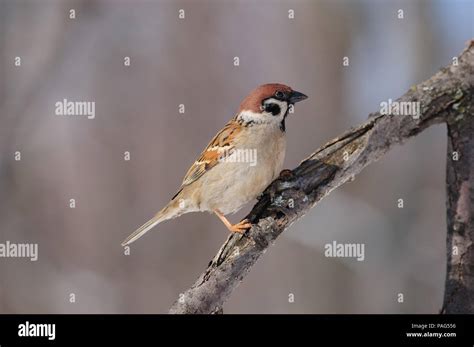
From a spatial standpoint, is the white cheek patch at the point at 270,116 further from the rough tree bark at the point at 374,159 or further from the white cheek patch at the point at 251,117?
the rough tree bark at the point at 374,159

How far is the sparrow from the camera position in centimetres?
412

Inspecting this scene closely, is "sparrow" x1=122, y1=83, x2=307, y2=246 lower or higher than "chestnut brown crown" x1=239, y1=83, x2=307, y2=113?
lower

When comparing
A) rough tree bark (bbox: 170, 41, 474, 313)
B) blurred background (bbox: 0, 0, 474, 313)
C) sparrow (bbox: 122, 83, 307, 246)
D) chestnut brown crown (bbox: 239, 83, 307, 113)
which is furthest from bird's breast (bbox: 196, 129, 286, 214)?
blurred background (bbox: 0, 0, 474, 313)

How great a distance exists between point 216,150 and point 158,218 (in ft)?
2.16

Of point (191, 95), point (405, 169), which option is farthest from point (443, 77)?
point (191, 95)

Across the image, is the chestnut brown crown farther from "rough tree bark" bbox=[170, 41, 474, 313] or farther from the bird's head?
"rough tree bark" bbox=[170, 41, 474, 313]

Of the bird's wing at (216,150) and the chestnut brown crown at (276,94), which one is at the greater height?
the chestnut brown crown at (276,94)

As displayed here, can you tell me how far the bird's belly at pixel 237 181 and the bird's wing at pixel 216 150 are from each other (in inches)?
3.0

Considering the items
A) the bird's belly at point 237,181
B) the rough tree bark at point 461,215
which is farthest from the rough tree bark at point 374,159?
the bird's belly at point 237,181

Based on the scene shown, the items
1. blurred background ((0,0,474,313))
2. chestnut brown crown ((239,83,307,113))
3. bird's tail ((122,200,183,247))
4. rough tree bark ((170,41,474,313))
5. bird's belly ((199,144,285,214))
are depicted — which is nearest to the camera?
rough tree bark ((170,41,474,313))

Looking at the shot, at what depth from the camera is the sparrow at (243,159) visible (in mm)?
4125

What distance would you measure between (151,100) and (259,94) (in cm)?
373

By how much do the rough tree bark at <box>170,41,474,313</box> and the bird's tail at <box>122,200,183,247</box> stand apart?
1.08 meters

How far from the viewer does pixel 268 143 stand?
4.20 meters
